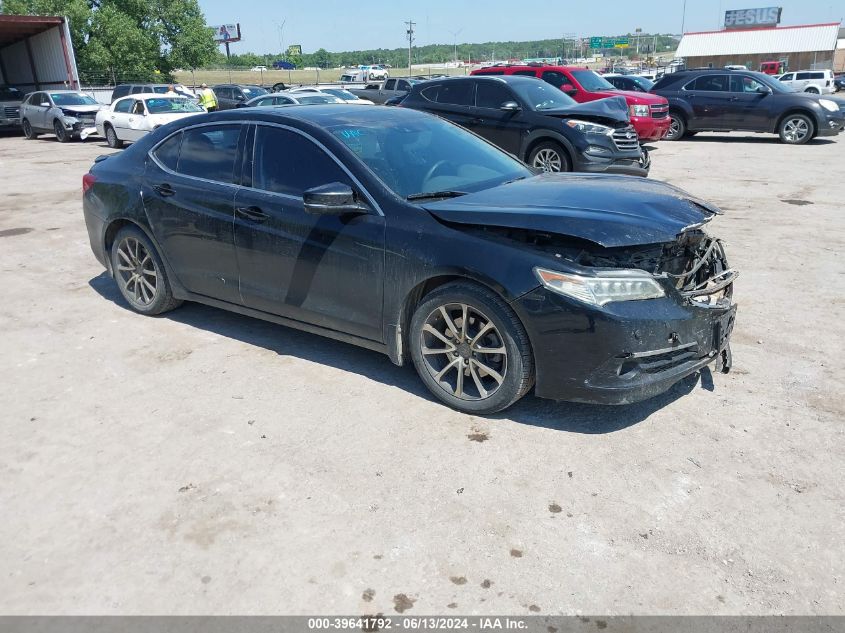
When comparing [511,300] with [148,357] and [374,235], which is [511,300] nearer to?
[374,235]

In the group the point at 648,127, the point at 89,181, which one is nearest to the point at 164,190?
the point at 89,181

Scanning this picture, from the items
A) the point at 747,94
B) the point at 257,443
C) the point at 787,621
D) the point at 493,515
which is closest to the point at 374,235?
the point at 257,443

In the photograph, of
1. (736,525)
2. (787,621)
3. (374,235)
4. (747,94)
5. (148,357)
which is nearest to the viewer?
(787,621)

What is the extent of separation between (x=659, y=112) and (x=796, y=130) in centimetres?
395

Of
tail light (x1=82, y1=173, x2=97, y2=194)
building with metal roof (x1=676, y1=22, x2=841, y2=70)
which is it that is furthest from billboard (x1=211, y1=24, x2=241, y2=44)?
tail light (x1=82, y1=173, x2=97, y2=194)

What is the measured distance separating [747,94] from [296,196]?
16262 mm

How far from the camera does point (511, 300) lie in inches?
141

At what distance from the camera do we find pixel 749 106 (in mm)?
17156

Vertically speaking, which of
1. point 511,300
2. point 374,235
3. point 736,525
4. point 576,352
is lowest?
point 736,525

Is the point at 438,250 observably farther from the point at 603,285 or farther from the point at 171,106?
the point at 171,106

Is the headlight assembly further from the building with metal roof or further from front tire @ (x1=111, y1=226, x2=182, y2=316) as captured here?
the building with metal roof

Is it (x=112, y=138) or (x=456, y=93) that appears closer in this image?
(x=456, y=93)

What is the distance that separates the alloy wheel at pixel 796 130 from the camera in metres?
16.8

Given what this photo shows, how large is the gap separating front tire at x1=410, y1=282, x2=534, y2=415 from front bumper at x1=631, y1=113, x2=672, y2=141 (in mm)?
12812
